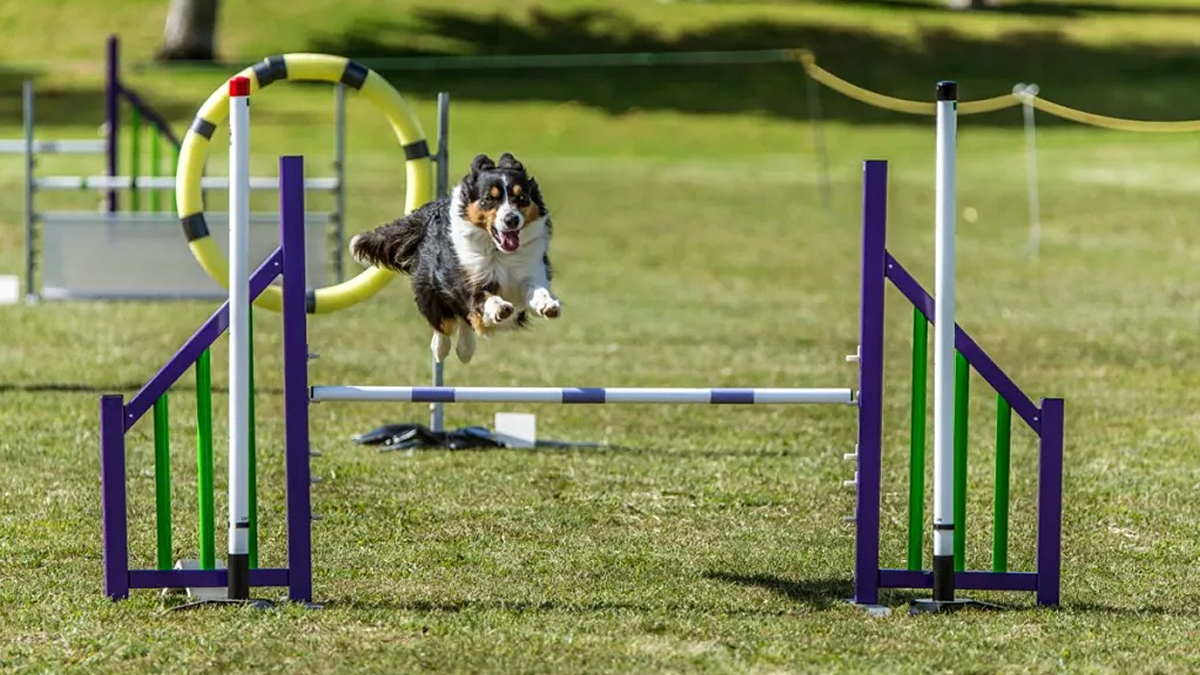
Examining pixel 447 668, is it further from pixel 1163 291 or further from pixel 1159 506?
pixel 1163 291

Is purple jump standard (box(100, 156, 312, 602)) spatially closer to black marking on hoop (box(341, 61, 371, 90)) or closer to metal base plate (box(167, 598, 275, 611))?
metal base plate (box(167, 598, 275, 611))

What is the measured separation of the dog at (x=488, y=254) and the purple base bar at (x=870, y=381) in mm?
1162

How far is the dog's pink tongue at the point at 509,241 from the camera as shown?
700cm

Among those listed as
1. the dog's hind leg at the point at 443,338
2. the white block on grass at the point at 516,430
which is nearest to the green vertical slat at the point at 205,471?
the dog's hind leg at the point at 443,338

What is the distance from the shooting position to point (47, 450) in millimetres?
9891

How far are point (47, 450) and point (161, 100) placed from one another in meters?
27.5

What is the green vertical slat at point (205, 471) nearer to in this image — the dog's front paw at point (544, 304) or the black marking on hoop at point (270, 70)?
the dog's front paw at point (544, 304)

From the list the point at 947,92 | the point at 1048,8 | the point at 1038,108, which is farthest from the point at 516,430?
the point at 1048,8

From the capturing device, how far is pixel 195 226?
814 centimetres

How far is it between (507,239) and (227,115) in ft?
6.26

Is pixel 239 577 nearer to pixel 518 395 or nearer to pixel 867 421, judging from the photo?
pixel 518 395

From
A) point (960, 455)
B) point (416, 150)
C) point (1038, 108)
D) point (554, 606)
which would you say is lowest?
point (554, 606)

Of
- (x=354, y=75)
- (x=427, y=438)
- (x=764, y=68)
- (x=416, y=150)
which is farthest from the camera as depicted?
(x=764, y=68)

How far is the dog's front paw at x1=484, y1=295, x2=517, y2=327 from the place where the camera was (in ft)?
23.1
